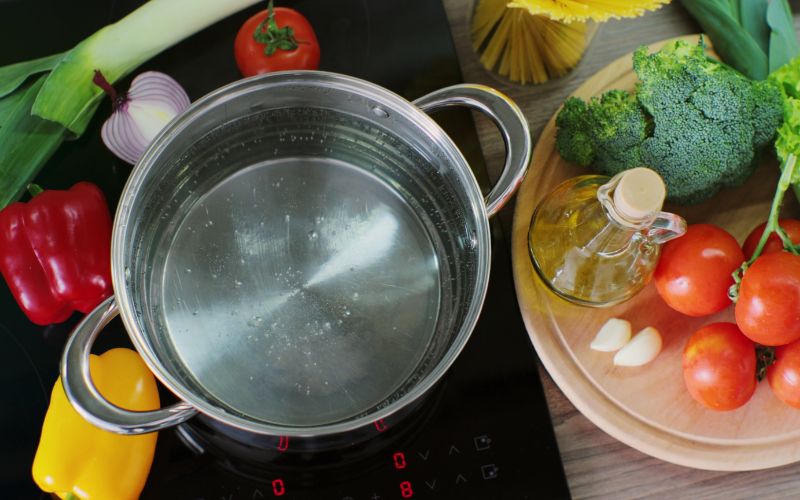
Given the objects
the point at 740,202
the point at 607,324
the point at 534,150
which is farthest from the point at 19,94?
the point at 740,202

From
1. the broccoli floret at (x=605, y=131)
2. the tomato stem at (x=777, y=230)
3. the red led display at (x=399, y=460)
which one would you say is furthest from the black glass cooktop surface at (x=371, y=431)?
the tomato stem at (x=777, y=230)

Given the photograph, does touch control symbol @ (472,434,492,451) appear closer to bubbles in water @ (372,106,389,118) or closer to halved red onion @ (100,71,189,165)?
bubbles in water @ (372,106,389,118)

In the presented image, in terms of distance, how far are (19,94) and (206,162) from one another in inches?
9.7

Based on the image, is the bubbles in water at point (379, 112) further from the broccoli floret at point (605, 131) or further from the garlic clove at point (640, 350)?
the garlic clove at point (640, 350)

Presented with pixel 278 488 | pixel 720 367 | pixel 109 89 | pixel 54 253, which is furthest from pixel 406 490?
pixel 109 89

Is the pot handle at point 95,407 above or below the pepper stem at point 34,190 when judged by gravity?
below

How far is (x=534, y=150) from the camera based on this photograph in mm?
903

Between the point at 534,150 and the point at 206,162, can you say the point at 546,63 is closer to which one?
the point at 534,150

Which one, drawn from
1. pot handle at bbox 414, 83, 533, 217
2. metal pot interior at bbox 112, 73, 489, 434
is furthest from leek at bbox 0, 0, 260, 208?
pot handle at bbox 414, 83, 533, 217

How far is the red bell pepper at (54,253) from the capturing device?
2.66 ft

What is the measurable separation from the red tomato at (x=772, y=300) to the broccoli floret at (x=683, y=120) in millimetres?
118

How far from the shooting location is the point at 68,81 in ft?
2.85

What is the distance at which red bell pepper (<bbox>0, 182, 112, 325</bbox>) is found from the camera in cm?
81

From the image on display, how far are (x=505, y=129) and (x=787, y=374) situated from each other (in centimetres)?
41
